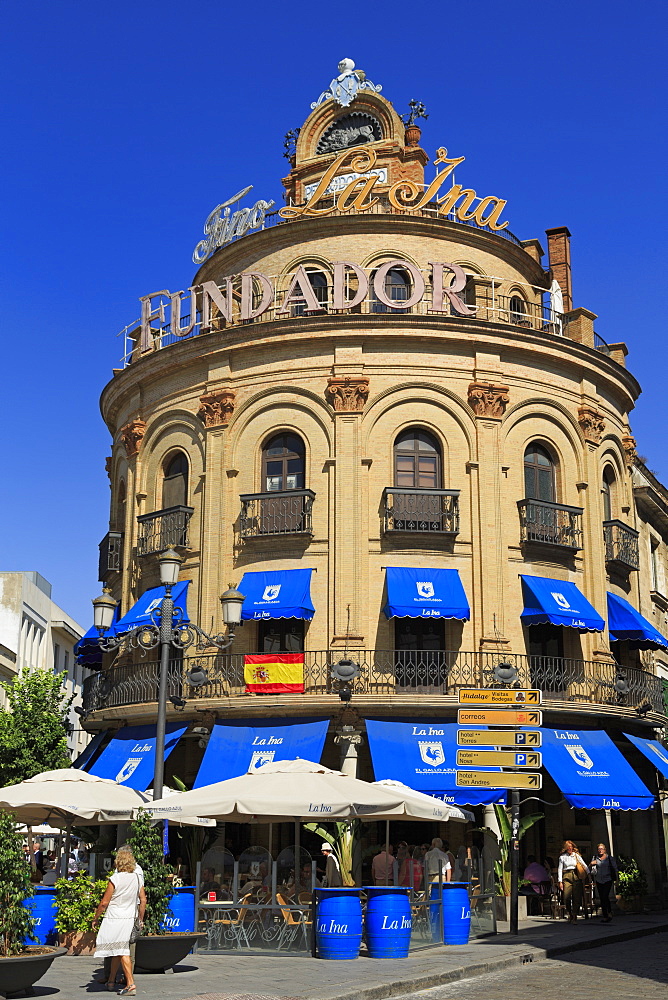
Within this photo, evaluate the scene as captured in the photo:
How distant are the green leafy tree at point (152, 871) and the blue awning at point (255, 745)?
9.55 metres

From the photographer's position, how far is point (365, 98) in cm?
3772

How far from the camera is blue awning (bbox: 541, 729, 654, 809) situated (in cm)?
2662

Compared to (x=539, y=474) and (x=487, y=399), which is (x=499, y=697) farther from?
(x=539, y=474)

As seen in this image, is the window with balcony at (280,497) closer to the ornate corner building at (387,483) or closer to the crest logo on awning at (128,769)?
the ornate corner building at (387,483)

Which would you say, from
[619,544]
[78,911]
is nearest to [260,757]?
A: [78,911]

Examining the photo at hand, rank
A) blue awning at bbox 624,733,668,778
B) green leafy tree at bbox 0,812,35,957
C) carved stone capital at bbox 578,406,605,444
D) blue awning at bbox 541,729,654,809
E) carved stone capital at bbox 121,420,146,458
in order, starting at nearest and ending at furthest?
green leafy tree at bbox 0,812,35,957 < blue awning at bbox 541,729,654,809 < blue awning at bbox 624,733,668,778 < carved stone capital at bbox 578,406,605,444 < carved stone capital at bbox 121,420,146,458

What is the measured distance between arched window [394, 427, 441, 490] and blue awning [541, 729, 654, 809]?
705 centimetres

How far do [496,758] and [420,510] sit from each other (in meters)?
10.1

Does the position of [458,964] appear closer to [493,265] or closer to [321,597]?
[321,597]

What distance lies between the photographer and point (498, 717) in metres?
20.1

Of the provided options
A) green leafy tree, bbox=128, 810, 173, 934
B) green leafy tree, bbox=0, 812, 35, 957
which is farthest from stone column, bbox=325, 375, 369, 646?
green leafy tree, bbox=0, 812, 35, 957

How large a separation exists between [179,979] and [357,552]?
14.5 meters

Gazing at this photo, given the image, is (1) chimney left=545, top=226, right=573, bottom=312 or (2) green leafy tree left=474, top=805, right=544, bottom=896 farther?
(1) chimney left=545, top=226, right=573, bottom=312

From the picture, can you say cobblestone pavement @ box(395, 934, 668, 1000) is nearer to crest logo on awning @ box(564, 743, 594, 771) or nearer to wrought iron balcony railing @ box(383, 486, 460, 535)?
crest logo on awning @ box(564, 743, 594, 771)
